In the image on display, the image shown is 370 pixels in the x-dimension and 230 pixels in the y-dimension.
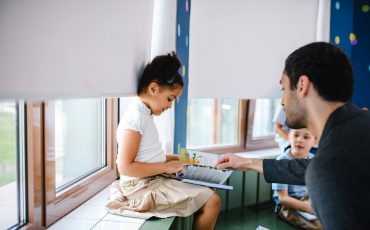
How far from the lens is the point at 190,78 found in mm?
2221

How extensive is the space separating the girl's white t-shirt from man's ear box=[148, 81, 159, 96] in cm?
7

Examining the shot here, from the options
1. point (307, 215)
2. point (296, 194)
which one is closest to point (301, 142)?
point (296, 194)

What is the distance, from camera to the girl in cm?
158

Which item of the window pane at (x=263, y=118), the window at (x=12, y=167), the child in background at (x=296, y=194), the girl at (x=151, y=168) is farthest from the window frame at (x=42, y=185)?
the window pane at (x=263, y=118)

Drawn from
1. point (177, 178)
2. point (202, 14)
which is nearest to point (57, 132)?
point (177, 178)

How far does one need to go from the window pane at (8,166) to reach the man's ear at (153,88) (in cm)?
62

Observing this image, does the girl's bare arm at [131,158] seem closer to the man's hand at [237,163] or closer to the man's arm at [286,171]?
the man's hand at [237,163]

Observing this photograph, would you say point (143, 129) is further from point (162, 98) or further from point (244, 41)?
point (244, 41)

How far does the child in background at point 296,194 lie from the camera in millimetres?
2246

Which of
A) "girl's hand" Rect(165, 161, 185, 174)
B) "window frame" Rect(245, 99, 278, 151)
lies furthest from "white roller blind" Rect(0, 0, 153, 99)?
"window frame" Rect(245, 99, 278, 151)

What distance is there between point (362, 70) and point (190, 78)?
1579 mm

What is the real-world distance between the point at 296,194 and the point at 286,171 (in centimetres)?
94

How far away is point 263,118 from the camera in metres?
3.43

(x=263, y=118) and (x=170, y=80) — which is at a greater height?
(x=170, y=80)
